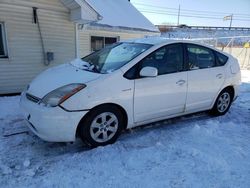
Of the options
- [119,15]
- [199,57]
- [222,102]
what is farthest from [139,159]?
[119,15]

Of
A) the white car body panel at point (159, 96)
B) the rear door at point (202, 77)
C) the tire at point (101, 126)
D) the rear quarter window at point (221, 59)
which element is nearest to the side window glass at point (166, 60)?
the white car body panel at point (159, 96)

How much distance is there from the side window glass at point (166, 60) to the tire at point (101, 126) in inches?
35.9

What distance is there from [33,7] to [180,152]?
671 cm

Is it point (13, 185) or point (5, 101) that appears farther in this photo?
point (5, 101)

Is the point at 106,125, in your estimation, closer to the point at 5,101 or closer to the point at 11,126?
the point at 11,126

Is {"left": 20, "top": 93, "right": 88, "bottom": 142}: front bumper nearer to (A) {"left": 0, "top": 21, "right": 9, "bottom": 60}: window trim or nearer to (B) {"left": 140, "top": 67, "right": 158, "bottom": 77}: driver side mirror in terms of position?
(B) {"left": 140, "top": 67, "right": 158, "bottom": 77}: driver side mirror

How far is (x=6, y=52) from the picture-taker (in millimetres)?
7441

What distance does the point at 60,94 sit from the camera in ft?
10.9

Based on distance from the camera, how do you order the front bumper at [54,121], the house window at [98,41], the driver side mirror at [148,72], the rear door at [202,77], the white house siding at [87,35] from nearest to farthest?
the front bumper at [54,121], the driver side mirror at [148,72], the rear door at [202,77], the white house siding at [87,35], the house window at [98,41]

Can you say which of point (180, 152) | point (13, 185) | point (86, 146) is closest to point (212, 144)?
point (180, 152)

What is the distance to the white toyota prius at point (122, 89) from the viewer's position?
10.9ft

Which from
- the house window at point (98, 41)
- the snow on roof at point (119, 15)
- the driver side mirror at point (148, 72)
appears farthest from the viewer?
the snow on roof at point (119, 15)

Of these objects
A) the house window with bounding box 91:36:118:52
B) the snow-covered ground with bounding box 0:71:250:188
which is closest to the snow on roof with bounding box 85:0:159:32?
the house window with bounding box 91:36:118:52

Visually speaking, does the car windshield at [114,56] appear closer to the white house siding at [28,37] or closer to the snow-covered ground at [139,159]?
the snow-covered ground at [139,159]
